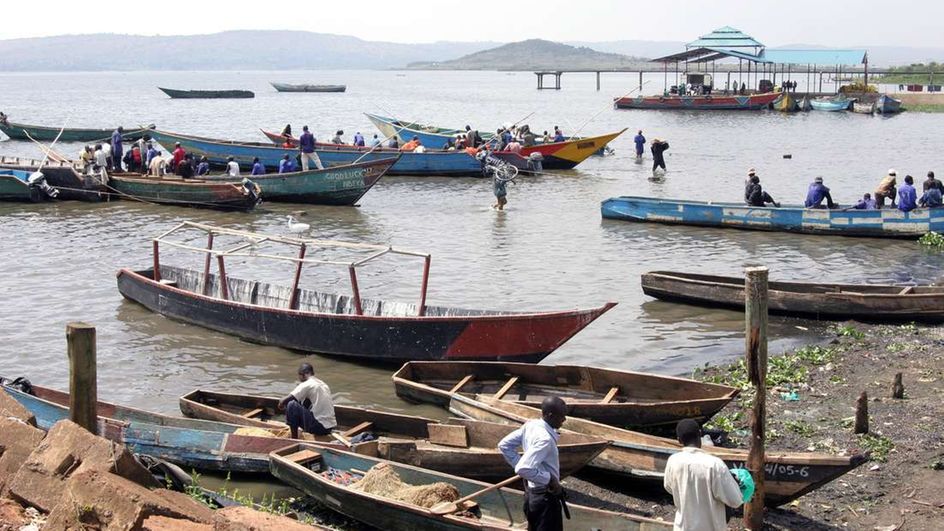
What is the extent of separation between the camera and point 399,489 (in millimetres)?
9508

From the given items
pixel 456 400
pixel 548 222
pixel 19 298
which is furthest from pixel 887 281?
pixel 19 298

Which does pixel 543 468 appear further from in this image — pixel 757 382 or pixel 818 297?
pixel 818 297

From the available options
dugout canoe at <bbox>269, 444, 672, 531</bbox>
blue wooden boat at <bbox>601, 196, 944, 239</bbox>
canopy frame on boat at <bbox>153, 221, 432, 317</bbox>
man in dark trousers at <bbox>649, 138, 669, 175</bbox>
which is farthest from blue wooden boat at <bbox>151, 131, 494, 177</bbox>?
dugout canoe at <bbox>269, 444, 672, 531</bbox>

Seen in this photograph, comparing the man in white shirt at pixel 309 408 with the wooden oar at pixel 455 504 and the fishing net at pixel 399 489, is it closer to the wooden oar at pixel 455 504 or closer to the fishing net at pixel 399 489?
the fishing net at pixel 399 489

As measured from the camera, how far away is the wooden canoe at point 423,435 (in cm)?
1005

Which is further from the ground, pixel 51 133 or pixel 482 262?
pixel 51 133

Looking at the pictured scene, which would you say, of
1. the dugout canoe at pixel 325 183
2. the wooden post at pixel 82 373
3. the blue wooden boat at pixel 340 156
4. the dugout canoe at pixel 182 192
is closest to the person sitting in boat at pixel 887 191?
the dugout canoe at pixel 325 183

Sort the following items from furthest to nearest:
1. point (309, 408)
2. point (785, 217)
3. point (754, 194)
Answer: point (754, 194) → point (785, 217) → point (309, 408)

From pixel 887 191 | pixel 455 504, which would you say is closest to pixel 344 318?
pixel 455 504

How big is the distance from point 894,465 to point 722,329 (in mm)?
6589

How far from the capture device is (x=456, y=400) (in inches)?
477

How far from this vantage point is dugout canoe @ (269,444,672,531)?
8664 mm

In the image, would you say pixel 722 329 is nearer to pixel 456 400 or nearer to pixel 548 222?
pixel 456 400

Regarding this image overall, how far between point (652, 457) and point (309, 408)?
357cm
